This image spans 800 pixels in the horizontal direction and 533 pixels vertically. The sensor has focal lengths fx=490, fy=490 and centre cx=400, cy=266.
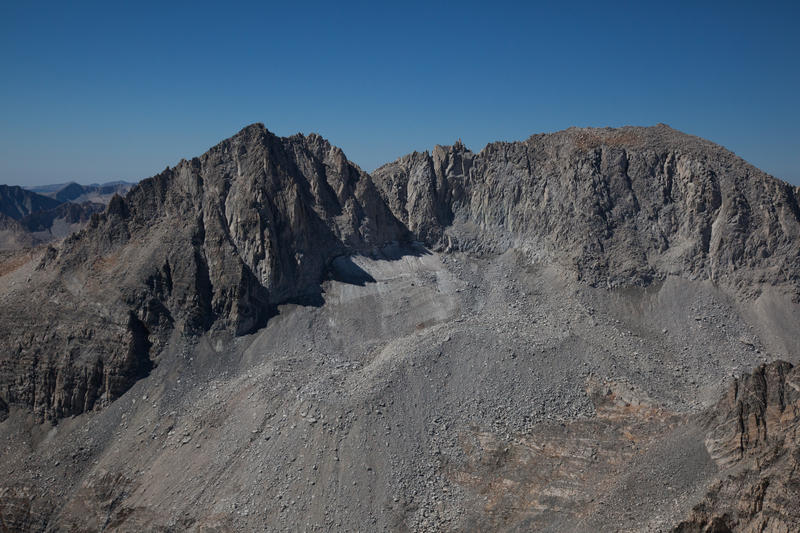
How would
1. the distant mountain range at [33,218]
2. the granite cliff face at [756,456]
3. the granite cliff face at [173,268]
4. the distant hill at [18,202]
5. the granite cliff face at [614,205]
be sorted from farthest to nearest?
the distant hill at [18,202] → the distant mountain range at [33,218] → the granite cliff face at [614,205] → the granite cliff face at [173,268] → the granite cliff face at [756,456]

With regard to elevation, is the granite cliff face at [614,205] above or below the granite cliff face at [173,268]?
above

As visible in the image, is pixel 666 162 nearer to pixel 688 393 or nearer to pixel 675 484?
pixel 688 393

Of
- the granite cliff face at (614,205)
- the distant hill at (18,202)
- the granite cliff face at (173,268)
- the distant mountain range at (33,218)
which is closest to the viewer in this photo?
the granite cliff face at (173,268)

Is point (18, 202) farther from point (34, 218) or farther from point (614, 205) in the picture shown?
point (614, 205)

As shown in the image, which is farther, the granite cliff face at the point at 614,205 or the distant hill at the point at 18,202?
the distant hill at the point at 18,202

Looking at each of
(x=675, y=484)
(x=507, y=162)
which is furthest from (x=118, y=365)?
(x=507, y=162)

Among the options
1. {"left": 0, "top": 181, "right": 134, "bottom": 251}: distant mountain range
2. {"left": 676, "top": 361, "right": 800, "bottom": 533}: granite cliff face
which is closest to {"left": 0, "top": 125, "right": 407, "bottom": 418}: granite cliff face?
{"left": 676, "top": 361, "right": 800, "bottom": 533}: granite cliff face

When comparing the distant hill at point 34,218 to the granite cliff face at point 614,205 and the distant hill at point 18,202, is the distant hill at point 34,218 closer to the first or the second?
the distant hill at point 18,202

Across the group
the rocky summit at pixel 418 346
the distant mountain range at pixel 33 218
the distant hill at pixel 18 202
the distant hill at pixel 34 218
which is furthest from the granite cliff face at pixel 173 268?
the distant hill at pixel 18 202
